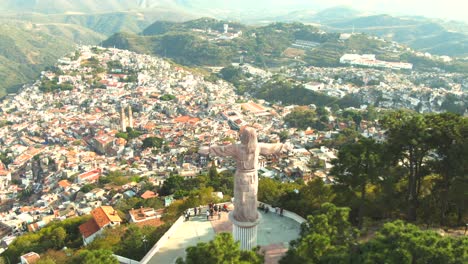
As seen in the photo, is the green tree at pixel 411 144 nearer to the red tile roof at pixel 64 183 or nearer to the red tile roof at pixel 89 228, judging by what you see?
the red tile roof at pixel 89 228

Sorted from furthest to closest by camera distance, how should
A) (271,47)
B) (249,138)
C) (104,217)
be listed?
(271,47) → (104,217) → (249,138)

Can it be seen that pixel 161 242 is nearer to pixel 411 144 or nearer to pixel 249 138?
pixel 249 138

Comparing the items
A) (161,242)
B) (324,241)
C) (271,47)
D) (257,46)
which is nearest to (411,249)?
(324,241)

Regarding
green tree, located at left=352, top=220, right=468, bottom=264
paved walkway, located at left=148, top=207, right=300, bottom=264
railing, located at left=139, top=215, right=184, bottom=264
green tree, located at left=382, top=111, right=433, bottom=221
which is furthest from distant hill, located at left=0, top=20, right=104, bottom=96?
green tree, located at left=352, top=220, right=468, bottom=264

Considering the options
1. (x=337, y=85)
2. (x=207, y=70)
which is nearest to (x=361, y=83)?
(x=337, y=85)

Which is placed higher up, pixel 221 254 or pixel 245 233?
pixel 221 254

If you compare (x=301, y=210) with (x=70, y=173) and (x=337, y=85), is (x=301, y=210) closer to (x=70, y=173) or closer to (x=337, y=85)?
(x=70, y=173)

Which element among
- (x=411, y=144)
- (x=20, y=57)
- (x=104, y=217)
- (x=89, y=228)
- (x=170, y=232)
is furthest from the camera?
(x=20, y=57)
